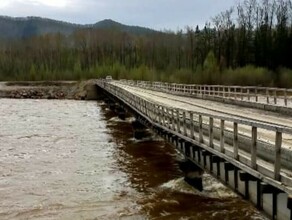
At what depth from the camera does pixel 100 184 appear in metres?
21.8

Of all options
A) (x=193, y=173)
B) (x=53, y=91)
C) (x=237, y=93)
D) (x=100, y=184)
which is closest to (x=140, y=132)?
(x=237, y=93)

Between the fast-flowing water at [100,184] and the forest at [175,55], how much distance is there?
169 feet

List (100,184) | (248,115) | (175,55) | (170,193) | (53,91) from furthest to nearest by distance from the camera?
1. (175,55)
2. (53,91)
3. (248,115)
4. (100,184)
5. (170,193)

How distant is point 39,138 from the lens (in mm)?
37156

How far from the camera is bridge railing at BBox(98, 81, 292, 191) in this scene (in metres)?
9.82

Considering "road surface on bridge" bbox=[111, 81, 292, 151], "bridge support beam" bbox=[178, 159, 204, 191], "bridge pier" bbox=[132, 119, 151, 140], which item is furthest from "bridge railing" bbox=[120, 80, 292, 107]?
"bridge support beam" bbox=[178, 159, 204, 191]

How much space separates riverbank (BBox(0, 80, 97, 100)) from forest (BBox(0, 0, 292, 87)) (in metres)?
14.3

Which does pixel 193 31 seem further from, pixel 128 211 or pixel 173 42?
pixel 128 211

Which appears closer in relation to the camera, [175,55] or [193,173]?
[193,173]

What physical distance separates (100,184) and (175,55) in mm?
123018

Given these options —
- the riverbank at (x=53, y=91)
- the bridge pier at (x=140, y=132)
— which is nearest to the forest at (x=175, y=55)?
the riverbank at (x=53, y=91)

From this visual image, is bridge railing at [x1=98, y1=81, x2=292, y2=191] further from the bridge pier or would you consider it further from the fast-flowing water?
the bridge pier

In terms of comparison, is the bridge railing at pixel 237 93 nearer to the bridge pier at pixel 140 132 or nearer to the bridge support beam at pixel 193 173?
the bridge pier at pixel 140 132

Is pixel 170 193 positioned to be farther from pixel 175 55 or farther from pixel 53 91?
pixel 175 55
